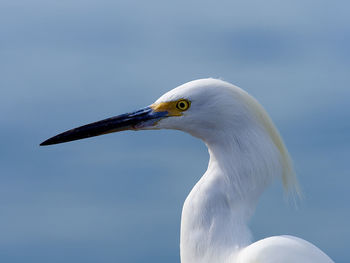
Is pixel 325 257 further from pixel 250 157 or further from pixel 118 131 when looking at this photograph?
pixel 118 131

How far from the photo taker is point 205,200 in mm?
5426

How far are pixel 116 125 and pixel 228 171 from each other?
0.92m

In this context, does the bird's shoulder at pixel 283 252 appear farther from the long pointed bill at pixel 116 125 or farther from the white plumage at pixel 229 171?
the long pointed bill at pixel 116 125

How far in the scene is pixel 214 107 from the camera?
5363mm

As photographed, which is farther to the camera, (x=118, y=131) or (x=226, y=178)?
(x=118, y=131)

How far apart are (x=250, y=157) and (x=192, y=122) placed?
0.45 meters

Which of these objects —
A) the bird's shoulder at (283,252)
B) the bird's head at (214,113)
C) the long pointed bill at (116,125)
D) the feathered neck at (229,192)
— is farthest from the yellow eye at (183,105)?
the bird's shoulder at (283,252)

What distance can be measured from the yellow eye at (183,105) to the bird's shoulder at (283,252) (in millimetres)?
1010

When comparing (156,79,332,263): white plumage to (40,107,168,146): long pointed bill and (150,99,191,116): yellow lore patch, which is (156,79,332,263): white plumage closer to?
(150,99,191,116): yellow lore patch

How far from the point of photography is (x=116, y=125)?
5812 mm

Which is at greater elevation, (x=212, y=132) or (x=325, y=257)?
(x=212, y=132)

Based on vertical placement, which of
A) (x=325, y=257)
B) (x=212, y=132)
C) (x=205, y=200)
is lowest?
(x=325, y=257)

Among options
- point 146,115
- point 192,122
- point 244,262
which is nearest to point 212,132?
point 192,122

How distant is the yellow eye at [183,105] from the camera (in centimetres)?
544
